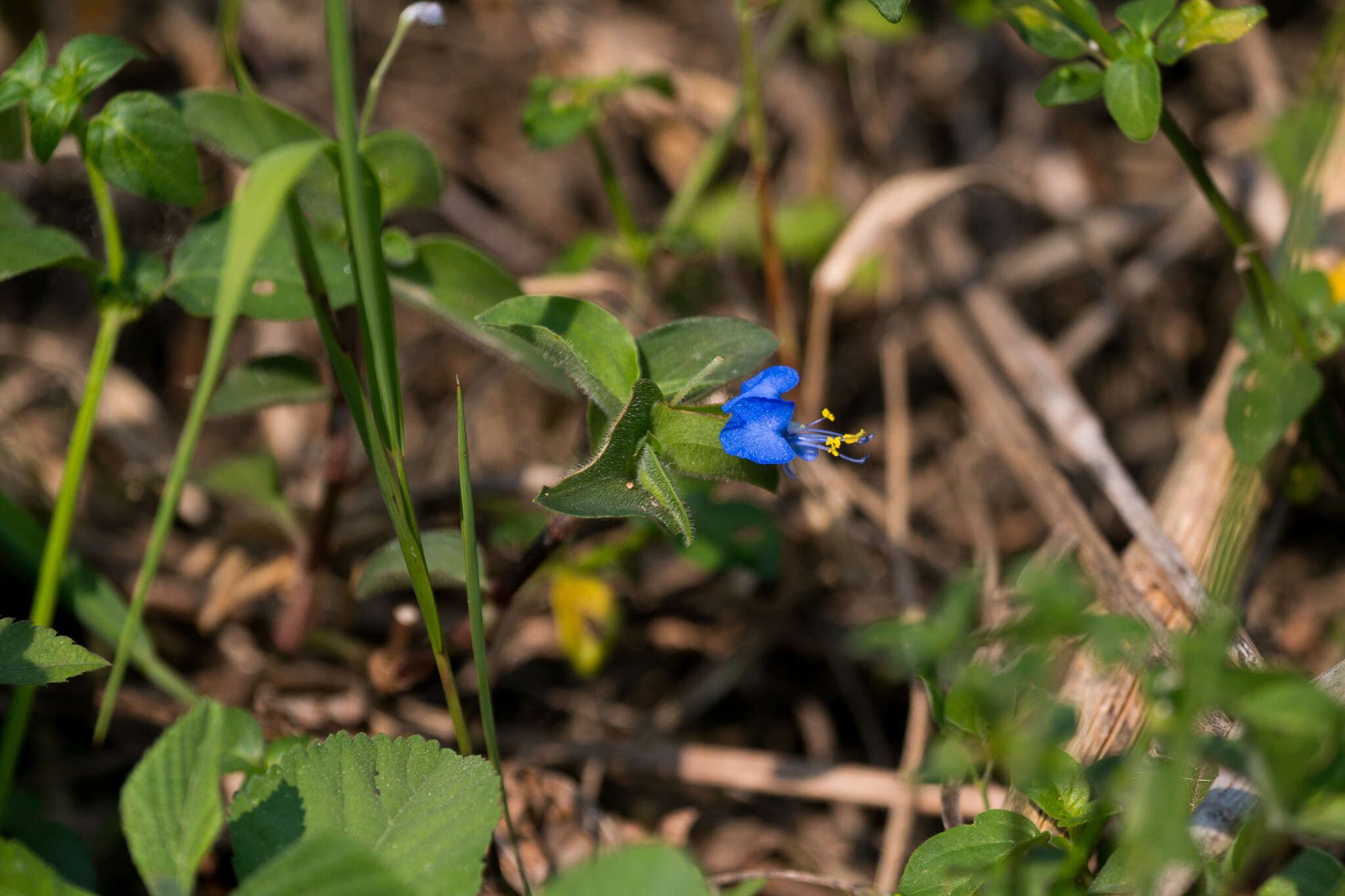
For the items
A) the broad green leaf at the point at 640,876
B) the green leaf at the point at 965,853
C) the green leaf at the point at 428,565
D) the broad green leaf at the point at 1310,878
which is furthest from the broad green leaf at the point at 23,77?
the broad green leaf at the point at 1310,878

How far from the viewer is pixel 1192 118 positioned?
4.38 m

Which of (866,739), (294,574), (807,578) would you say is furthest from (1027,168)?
(294,574)

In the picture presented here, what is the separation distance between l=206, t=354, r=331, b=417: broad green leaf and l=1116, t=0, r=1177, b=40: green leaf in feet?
6.39

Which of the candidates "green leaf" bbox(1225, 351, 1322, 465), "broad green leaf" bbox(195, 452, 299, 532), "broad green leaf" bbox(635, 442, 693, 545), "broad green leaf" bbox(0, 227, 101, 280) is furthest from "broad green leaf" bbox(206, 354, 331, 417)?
"green leaf" bbox(1225, 351, 1322, 465)

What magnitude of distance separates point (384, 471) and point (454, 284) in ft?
2.61

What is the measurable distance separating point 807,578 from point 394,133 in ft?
6.00

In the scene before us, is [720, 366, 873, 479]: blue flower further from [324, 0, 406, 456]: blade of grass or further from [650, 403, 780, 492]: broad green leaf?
[324, 0, 406, 456]: blade of grass

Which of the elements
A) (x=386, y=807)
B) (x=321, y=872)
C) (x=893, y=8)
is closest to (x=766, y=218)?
(x=893, y=8)

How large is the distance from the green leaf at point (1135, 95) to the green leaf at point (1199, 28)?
7 cm

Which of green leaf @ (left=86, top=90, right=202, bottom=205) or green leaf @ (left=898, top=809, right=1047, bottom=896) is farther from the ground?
green leaf @ (left=86, top=90, right=202, bottom=205)

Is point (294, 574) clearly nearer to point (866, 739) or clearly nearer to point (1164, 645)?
point (866, 739)

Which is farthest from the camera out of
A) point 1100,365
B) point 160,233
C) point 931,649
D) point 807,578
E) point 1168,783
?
point 1100,365

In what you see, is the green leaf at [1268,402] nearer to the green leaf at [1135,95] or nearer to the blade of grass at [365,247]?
the green leaf at [1135,95]

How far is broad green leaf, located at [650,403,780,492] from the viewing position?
1.80 m
